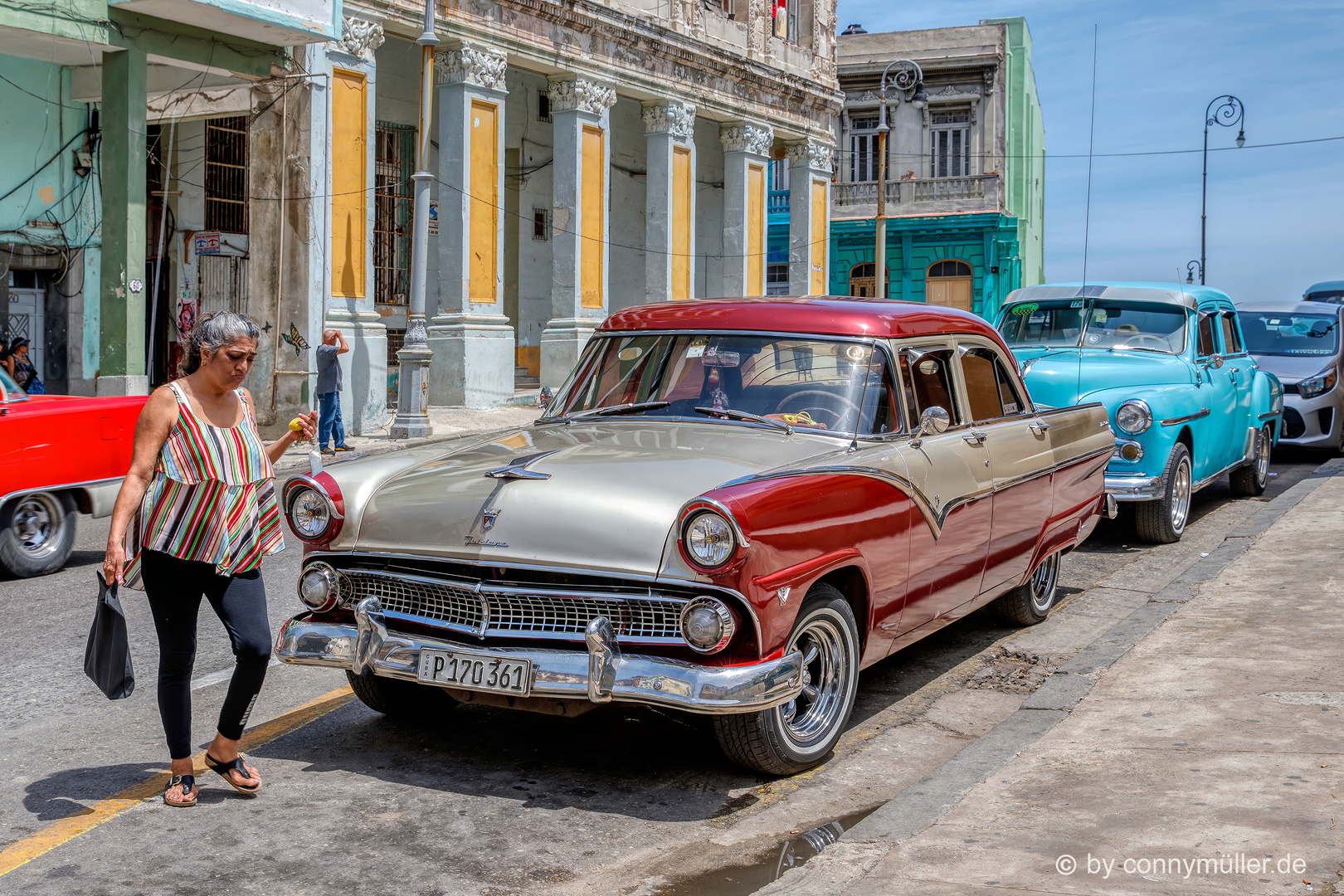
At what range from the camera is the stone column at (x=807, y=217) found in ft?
107

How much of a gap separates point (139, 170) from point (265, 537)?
14.3 m

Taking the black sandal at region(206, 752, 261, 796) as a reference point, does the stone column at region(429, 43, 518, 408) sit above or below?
above

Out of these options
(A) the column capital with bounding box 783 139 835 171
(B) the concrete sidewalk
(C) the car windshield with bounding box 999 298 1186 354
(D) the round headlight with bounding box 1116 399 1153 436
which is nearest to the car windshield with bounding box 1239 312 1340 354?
(C) the car windshield with bounding box 999 298 1186 354

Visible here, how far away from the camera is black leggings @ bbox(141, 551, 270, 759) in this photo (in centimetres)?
412

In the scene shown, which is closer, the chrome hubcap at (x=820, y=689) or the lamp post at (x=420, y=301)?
the chrome hubcap at (x=820, y=689)

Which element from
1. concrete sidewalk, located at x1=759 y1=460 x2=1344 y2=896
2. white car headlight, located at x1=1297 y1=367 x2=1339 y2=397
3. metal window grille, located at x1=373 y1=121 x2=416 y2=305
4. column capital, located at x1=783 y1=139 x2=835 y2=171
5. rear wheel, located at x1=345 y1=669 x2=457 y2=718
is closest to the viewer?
concrete sidewalk, located at x1=759 y1=460 x2=1344 y2=896

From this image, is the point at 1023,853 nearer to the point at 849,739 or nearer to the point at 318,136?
the point at 849,739

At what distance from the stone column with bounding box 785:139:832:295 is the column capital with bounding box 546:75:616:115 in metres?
9.14

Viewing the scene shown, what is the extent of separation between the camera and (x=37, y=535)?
861 centimetres

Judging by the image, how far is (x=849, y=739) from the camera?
5.11 m

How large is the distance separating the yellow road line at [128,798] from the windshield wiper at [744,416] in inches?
76.6

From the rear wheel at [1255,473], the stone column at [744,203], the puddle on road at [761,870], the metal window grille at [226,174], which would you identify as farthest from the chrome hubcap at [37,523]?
the stone column at [744,203]

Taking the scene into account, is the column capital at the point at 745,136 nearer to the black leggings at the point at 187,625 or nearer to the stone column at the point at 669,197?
the stone column at the point at 669,197

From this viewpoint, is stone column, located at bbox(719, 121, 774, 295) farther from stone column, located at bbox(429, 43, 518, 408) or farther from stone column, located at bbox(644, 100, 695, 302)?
stone column, located at bbox(429, 43, 518, 408)
